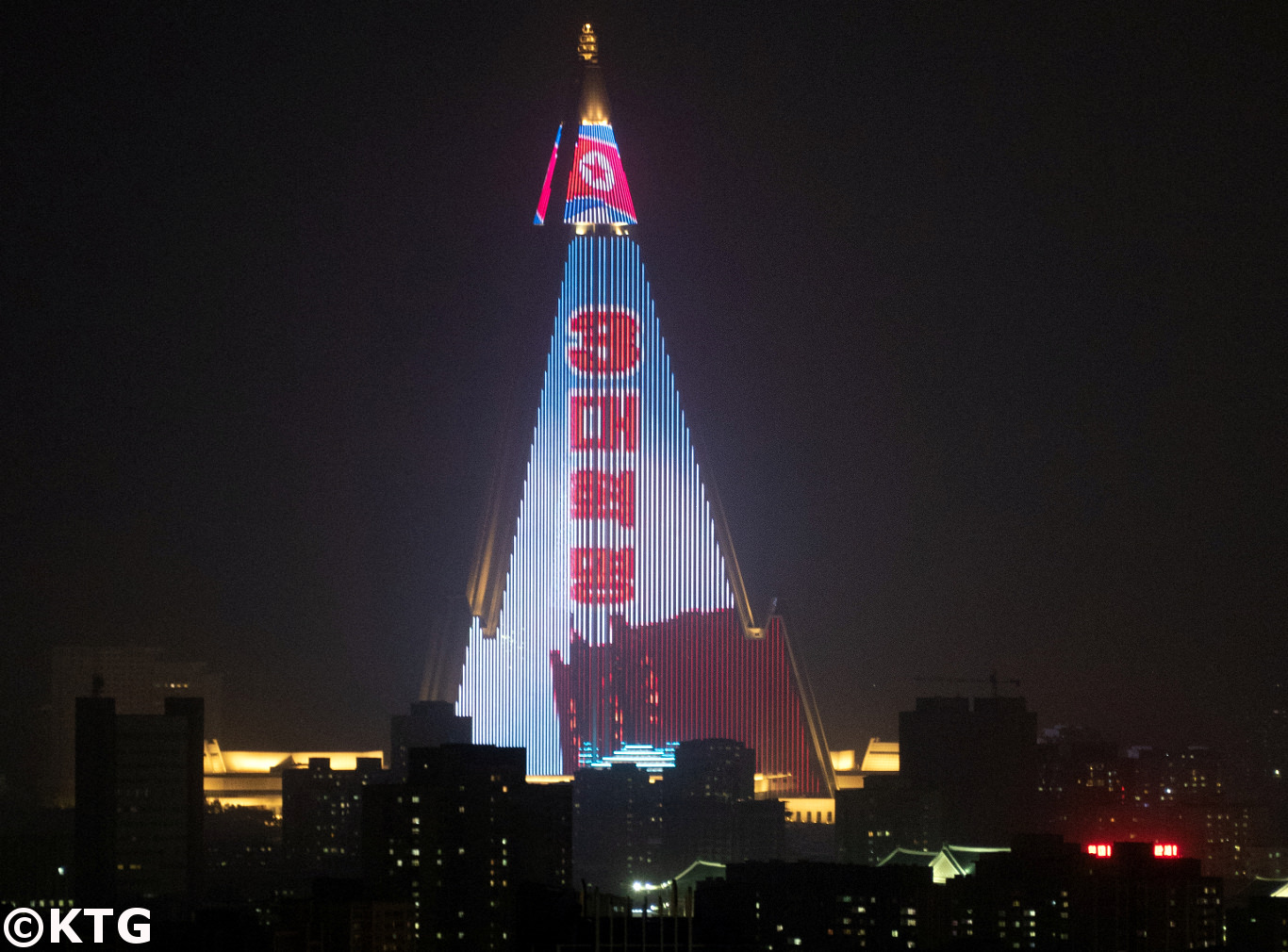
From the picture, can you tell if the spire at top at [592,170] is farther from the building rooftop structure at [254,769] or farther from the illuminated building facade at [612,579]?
the building rooftop structure at [254,769]

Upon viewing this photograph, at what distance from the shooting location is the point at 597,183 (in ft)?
135

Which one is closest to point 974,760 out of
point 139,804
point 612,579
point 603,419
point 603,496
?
point 612,579

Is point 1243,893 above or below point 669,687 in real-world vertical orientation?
below

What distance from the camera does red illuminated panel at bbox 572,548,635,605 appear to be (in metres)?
41.9

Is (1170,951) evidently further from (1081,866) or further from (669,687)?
(669,687)

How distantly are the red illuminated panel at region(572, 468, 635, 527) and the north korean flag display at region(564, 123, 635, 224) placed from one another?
3.63m

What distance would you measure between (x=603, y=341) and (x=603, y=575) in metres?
3.42

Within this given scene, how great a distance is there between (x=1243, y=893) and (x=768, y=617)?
8080mm

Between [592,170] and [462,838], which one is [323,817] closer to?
[462,838]

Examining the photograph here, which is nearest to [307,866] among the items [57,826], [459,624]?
[57,826]

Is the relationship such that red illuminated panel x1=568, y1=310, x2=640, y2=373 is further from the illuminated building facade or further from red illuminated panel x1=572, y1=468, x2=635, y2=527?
red illuminated panel x1=572, y1=468, x2=635, y2=527

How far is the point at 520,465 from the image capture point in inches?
1629

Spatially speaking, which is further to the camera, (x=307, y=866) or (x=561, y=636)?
(x=561, y=636)

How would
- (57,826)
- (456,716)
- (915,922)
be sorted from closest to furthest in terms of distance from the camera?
(915,922) < (57,826) < (456,716)
